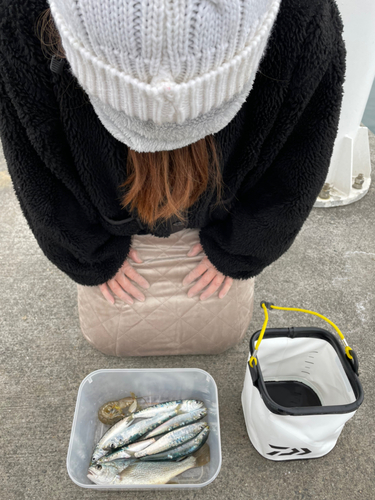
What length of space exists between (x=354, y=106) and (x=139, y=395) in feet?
4.76

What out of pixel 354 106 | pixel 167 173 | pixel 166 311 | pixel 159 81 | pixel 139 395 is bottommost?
pixel 139 395

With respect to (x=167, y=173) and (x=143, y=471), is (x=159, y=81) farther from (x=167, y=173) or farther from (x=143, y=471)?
(x=143, y=471)

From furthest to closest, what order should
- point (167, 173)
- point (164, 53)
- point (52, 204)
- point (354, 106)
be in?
Result: 1. point (354, 106)
2. point (52, 204)
3. point (167, 173)
4. point (164, 53)

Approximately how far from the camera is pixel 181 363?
1199 millimetres

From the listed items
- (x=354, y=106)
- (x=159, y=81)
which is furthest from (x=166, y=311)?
(x=354, y=106)

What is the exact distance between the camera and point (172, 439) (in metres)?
0.96

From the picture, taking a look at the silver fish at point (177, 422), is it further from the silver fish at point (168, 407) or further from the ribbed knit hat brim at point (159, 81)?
the ribbed knit hat brim at point (159, 81)

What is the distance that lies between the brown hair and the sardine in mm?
660

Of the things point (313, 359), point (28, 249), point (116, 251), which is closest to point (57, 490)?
point (116, 251)

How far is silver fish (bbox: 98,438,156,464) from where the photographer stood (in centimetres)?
94

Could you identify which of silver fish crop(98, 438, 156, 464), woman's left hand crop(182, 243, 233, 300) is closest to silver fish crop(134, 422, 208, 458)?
silver fish crop(98, 438, 156, 464)

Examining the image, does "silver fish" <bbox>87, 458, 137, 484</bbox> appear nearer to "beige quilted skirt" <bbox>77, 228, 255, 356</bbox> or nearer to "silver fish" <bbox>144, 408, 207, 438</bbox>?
"silver fish" <bbox>144, 408, 207, 438</bbox>

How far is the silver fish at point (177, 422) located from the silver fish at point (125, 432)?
0.01 m

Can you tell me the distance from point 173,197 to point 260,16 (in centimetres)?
33
